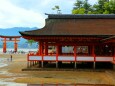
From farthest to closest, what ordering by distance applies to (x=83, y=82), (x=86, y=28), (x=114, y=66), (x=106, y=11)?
(x=106, y=11), (x=86, y=28), (x=114, y=66), (x=83, y=82)

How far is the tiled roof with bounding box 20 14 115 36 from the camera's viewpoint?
35188mm

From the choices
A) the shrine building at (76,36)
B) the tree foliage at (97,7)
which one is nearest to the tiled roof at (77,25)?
the shrine building at (76,36)

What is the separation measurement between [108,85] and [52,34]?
12.3m

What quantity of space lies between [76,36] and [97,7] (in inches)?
1630

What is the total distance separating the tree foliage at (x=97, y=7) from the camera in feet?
224

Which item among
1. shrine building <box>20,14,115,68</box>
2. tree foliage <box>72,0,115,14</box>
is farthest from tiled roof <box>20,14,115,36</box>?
tree foliage <box>72,0,115,14</box>

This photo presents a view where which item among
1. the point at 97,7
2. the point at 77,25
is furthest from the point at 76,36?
the point at 97,7

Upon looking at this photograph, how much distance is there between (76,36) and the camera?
3444cm

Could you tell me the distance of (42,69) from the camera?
34.5 metres

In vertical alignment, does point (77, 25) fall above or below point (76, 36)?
above

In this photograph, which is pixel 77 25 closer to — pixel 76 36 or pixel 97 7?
pixel 76 36

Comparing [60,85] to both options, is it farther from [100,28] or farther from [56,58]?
[100,28]

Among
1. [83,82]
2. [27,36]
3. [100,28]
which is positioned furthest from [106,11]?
[83,82]

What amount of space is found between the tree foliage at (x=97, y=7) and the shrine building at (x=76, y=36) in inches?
1162
